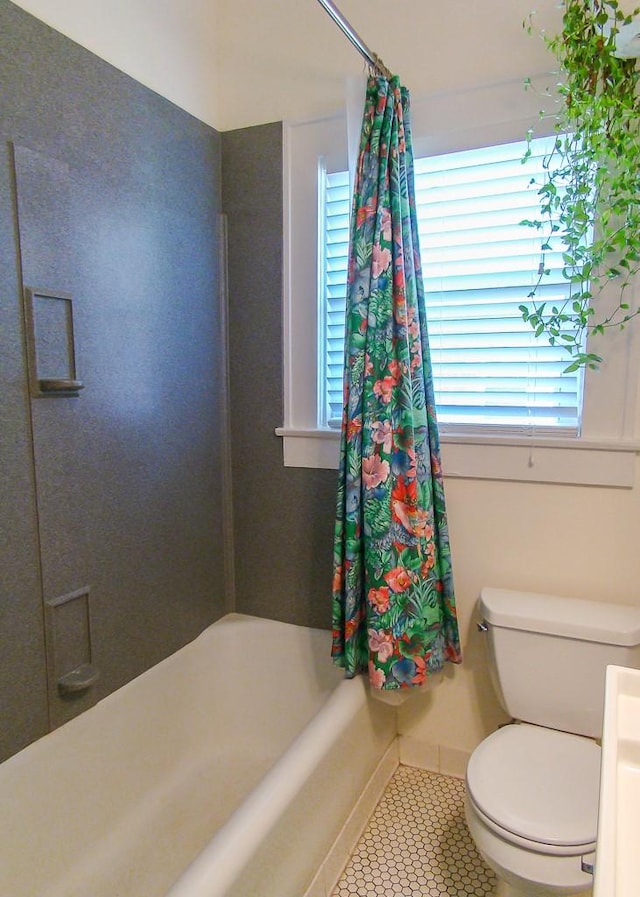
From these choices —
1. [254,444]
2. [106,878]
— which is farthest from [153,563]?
[106,878]

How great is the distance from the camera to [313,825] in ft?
4.89

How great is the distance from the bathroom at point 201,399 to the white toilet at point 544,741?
0.66 ft

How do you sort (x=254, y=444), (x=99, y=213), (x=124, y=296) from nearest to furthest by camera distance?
(x=99, y=213) → (x=124, y=296) → (x=254, y=444)

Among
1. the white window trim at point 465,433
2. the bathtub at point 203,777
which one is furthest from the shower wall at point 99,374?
the white window trim at point 465,433

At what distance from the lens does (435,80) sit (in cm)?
182

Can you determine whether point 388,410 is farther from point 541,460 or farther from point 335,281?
point 335,281

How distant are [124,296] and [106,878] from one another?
1609 mm

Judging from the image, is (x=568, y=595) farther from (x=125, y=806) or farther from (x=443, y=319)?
(x=125, y=806)

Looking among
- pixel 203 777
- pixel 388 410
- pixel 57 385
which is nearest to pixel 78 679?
pixel 203 777

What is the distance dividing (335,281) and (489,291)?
534 mm

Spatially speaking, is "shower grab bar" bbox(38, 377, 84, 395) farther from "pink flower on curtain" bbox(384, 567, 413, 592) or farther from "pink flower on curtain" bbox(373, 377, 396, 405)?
"pink flower on curtain" bbox(384, 567, 413, 592)

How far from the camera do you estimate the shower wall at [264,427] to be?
2121 millimetres

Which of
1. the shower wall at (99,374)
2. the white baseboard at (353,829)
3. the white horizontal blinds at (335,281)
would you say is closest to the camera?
the shower wall at (99,374)

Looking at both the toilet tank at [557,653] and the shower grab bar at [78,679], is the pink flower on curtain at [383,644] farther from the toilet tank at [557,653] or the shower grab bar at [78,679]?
the shower grab bar at [78,679]
